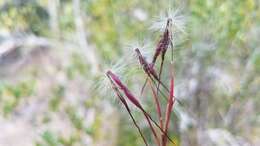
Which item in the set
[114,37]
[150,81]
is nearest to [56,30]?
[114,37]

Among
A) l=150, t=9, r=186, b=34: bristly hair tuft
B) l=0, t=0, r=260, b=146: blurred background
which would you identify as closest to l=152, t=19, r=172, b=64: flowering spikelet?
l=150, t=9, r=186, b=34: bristly hair tuft

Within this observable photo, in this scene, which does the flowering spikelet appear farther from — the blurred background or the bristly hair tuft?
the blurred background

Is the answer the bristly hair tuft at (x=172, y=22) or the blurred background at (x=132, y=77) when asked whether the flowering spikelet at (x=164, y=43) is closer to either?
the bristly hair tuft at (x=172, y=22)

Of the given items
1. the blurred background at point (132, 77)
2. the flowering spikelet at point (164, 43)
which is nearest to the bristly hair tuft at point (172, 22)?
the flowering spikelet at point (164, 43)

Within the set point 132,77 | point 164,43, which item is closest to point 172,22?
point 164,43

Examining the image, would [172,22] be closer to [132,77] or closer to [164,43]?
[164,43]

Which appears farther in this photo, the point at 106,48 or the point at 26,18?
the point at 26,18

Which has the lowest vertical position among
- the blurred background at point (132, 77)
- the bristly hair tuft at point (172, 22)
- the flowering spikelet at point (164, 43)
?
the flowering spikelet at point (164, 43)

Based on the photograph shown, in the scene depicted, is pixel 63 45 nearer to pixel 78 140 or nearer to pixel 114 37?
pixel 114 37

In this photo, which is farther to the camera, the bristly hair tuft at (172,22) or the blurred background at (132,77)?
the blurred background at (132,77)
